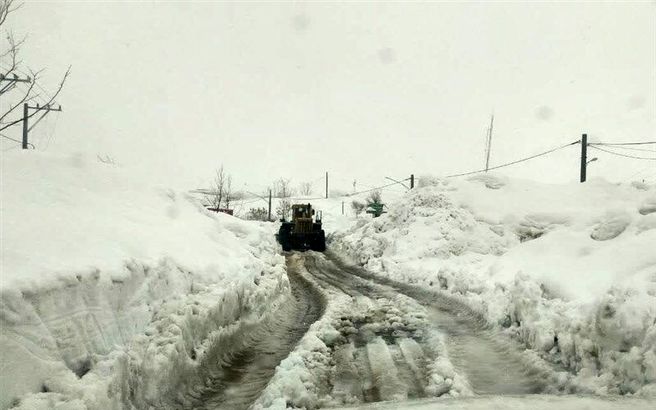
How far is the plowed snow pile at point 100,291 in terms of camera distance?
300 cm

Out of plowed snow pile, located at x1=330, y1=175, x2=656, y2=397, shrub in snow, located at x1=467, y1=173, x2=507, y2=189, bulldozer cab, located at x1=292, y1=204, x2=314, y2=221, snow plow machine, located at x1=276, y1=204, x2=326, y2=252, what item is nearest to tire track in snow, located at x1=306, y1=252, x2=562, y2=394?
plowed snow pile, located at x1=330, y1=175, x2=656, y2=397

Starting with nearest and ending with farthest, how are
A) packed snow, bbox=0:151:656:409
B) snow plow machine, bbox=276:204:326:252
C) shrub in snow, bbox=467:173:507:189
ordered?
packed snow, bbox=0:151:656:409
shrub in snow, bbox=467:173:507:189
snow plow machine, bbox=276:204:326:252

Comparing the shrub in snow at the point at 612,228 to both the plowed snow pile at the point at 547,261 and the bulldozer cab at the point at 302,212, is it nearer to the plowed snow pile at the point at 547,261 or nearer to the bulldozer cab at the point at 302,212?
the plowed snow pile at the point at 547,261

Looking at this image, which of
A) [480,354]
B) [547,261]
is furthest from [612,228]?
[480,354]

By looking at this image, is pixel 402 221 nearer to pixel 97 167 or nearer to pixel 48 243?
pixel 97 167

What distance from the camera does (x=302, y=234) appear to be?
27344 mm

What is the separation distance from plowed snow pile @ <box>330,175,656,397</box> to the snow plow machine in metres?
3.65

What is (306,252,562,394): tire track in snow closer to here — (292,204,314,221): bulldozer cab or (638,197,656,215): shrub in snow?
(638,197,656,215): shrub in snow

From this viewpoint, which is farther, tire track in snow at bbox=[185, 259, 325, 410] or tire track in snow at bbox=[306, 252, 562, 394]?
tire track in snow at bbox=[306, 252, 562, 394]

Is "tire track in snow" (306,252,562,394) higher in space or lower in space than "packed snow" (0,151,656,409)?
lower

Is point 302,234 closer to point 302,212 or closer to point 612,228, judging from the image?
point 302,212

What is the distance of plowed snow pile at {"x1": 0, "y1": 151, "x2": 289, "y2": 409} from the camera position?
9.85 feet

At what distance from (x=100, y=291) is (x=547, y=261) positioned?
8392 millimetres

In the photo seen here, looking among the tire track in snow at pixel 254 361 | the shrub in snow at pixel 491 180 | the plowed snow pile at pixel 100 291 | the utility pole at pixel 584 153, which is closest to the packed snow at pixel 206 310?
the plowed snow pile at pixel 100 291
